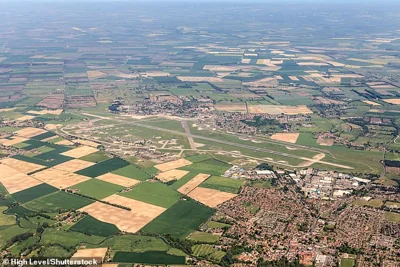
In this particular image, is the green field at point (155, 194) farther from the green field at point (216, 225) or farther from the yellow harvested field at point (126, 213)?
the green field at point (216, 225)

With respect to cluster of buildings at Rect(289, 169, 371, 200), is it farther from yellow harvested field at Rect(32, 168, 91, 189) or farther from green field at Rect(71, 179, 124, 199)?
Result: yellow harvested field at Rect(32, 168, 91, 189)

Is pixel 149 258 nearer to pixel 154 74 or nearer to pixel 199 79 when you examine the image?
pixel 199 79

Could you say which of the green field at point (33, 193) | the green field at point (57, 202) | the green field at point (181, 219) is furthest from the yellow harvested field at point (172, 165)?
the green field at point (33, 193)

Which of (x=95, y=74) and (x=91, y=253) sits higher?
(x=95, y=74)

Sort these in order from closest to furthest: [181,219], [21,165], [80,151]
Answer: [181,219] → [21,165] → [80,151]

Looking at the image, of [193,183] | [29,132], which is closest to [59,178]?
[193,183]

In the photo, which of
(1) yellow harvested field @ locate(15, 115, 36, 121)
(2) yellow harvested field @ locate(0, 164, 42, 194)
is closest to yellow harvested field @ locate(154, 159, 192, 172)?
(2) yellow harvested field @ locate(0, 164, 42, 194)

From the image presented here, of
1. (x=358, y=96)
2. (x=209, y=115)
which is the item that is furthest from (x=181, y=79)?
(x=358, y=96)
